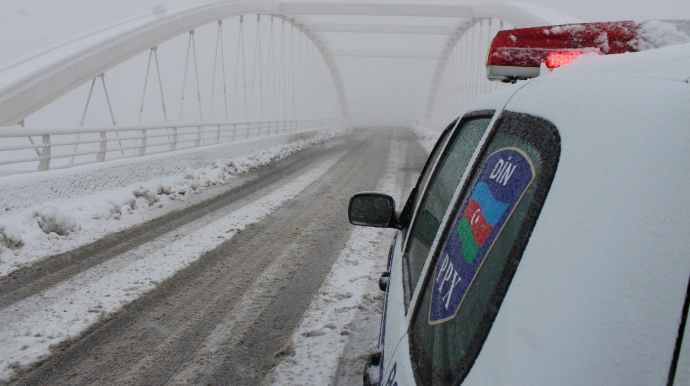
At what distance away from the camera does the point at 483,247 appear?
109 cm

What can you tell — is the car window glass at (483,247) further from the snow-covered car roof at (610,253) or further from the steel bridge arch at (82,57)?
the steel bridge arch at (82,57)

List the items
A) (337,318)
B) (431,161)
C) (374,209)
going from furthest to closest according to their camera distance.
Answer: (337,318)
(431,161)
(374,209)

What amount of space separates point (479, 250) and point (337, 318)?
285 centimetres

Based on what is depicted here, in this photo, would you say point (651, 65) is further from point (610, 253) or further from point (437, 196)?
point (437, 196)

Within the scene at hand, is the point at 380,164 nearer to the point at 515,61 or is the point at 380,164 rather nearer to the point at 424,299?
the point at 515,61

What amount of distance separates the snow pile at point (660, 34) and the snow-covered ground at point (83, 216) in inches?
208

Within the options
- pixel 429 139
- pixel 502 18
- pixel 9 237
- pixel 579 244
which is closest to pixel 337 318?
pixel 579 244

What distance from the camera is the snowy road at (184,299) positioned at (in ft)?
9.82

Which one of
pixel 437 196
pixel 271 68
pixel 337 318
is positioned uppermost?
pixel 271 68

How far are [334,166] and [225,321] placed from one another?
11.2 meters

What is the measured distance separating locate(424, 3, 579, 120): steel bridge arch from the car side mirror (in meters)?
11.9

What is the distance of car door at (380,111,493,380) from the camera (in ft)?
5.51

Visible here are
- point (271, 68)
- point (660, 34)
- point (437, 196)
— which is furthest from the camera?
point (271, 68)

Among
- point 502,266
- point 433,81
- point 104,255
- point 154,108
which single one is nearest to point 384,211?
point 502,266
